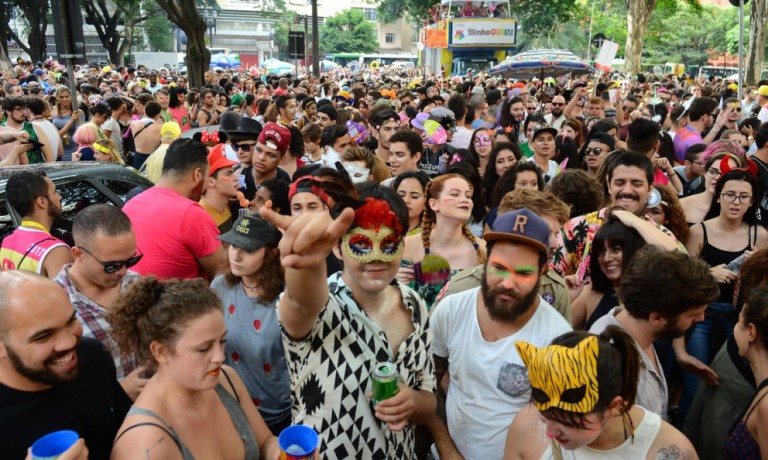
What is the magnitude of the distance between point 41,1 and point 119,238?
43.9 m

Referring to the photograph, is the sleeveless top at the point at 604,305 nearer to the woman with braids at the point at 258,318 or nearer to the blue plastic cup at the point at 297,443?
the woman with braids at the point at 258,318

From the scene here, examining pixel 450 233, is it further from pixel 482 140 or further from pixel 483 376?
pixel 482 140

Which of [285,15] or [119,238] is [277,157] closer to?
[119,238]

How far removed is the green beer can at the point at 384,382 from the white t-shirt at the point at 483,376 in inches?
24.4

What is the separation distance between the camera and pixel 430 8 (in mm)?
41719

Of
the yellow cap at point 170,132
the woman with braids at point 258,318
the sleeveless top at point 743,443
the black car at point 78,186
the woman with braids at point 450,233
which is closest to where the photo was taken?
the sleeveless top at point 743,443

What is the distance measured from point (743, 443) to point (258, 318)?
2337 millimetres

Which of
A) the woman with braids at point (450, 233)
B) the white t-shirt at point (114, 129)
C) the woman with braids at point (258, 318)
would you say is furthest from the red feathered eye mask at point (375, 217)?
the white t-shirt at point (114, 129)

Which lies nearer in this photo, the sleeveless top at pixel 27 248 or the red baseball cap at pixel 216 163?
the sleeveless top at pixel 27 248

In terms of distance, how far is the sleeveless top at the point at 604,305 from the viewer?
3.57 meters

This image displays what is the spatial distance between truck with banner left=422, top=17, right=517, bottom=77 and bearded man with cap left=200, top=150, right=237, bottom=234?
85.7 feet

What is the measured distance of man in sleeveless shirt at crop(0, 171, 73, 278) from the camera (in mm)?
3664

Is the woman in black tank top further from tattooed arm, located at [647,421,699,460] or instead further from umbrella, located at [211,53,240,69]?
umbrella, located at [211,53,240,69]

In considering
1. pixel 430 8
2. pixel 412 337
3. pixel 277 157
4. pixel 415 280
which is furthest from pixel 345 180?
pixel 430 8
